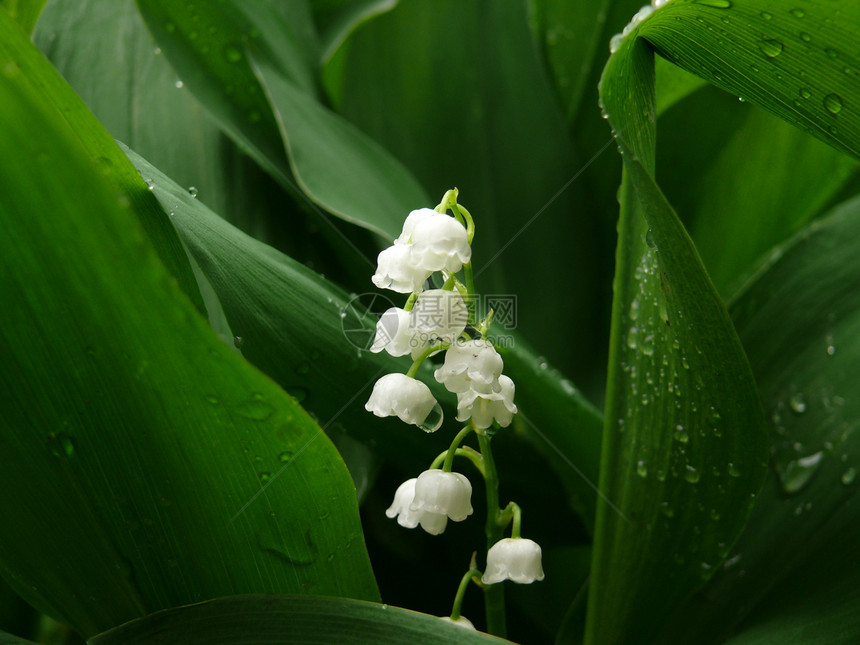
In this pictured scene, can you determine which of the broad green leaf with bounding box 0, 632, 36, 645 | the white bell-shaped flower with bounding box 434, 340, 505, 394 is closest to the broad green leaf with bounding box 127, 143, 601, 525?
the white bell-shaped flower with bounding box 434, 340, 505, 394

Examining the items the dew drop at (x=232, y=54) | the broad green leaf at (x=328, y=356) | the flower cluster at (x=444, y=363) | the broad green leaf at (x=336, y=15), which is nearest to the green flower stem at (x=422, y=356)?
the flower cluster at (x=444, y=363)

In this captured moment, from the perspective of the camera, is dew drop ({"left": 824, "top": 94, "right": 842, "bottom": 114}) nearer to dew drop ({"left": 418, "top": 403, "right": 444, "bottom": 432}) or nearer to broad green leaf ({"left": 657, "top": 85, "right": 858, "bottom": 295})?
dew drop ({"left": 418, "top": 403, "right": 444, "bottom": 432})

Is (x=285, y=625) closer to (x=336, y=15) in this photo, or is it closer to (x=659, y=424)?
(x=659, y=424)

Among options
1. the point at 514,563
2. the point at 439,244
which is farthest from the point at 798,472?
the point at 439,244

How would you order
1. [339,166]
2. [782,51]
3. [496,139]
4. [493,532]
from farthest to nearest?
[496,139], [339,166], [493,532], [782,51]

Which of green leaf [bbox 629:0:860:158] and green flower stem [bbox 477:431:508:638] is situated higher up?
green leaf [bbox 629:0:860:158]

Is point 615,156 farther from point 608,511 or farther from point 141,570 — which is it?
point 141,570
